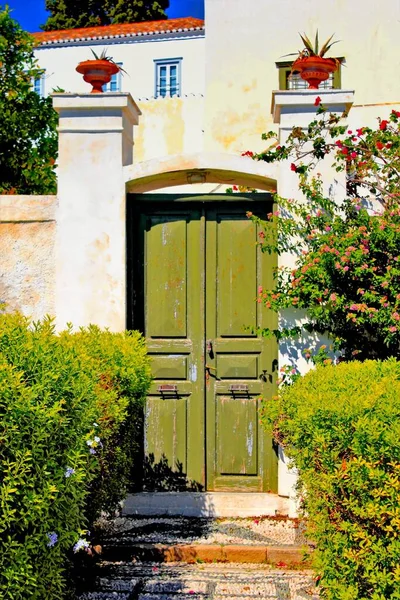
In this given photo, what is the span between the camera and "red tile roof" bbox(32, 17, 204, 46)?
30.3 m

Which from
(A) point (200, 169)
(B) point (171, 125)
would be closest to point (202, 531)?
(A) point (200, 169)

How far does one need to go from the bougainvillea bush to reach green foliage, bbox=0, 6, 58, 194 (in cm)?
498

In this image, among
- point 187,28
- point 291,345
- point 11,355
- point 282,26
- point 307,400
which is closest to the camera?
point 11,355

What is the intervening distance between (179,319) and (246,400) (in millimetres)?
890

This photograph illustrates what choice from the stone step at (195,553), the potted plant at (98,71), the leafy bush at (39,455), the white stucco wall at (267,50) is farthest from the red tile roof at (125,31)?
the leafy bush at (39,455)

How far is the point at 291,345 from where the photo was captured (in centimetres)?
680

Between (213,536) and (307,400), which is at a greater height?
(307,400)

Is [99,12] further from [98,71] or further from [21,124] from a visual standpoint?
[98,71]

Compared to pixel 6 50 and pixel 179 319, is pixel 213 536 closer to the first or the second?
pixel 179 319

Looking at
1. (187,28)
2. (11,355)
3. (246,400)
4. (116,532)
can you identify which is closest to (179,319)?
(246,400)

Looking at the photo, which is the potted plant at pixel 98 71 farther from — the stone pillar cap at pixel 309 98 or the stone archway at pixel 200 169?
the stone pillar cap at pixel 309 98

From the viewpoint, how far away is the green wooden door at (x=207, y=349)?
7020 mm

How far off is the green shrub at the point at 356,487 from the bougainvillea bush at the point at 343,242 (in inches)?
86.3

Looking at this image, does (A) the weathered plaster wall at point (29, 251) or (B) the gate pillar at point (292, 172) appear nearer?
(B) the gate pillar at point (292, 172)
